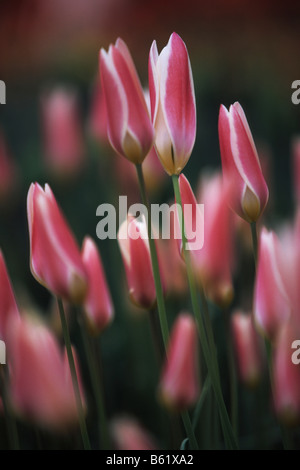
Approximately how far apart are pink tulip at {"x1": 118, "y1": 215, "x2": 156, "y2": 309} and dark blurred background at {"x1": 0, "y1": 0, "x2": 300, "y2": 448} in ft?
0.95

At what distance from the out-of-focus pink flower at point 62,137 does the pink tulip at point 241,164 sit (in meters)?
0.46

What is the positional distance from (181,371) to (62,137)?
1.61 ft

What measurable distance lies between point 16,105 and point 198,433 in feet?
2.04

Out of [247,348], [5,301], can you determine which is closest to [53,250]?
[5,301]

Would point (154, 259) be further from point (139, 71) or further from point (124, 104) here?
point (139, 71)

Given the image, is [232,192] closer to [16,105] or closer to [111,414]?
[111,414]

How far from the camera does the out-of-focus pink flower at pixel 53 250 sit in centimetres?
29

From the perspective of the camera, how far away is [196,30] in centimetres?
79

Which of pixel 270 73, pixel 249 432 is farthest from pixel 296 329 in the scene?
pixel 270 73

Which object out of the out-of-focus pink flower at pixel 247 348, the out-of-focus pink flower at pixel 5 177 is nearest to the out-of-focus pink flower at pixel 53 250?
the out-of-focus pink flower at pixel 247 348

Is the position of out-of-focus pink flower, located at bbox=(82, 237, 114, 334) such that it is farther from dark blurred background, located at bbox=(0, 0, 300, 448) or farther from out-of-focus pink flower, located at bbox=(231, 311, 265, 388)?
dark blurred background, located at bbox=(0, 0, 300, 448)

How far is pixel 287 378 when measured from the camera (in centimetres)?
30

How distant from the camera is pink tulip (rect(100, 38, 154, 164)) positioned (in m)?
0.30

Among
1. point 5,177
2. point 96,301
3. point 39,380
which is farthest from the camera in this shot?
point 5,177
